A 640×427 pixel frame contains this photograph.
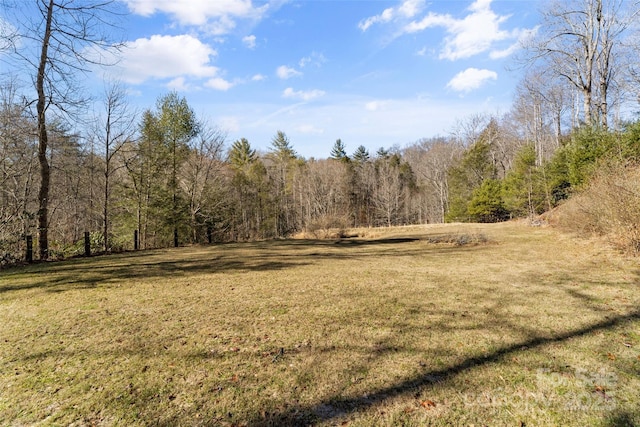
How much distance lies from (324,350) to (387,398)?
0.88 m

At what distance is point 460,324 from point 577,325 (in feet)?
4.37

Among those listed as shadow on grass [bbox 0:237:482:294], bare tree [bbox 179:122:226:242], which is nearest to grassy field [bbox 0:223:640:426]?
shadow on grass [bbox 0:237:482:294]

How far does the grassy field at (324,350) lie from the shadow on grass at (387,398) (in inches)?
0.5

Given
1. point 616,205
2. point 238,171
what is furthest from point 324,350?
point 238,171

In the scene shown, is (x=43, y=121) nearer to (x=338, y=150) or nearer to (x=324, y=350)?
(x=324, y=350)

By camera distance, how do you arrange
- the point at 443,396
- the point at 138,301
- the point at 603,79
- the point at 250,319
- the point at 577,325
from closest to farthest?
the point at 443,396 < the point at 577,325 < the point at 250,319 < the point at 138,301 < the point at 603,79

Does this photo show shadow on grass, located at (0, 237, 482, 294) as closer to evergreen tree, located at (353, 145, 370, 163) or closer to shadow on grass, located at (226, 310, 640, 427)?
shadow on grass, located at (226, 310, 640, 427)

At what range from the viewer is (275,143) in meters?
37.4

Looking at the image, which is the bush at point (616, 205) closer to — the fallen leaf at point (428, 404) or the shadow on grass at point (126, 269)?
the shadow on grass at point (126, 269)

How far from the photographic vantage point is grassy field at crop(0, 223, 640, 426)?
7.59 feet

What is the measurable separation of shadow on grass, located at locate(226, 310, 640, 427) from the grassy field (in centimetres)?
→ 1

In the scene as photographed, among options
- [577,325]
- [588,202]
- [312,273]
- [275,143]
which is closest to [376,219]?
[275,143]

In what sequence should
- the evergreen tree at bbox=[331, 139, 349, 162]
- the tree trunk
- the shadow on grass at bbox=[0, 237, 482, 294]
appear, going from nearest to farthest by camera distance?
1. the shadow on grass at bbox=[0, 237, 482, 294]
2. the tree trunk
3. the evergreen tree at bbox=[331, 139, 349, 162]

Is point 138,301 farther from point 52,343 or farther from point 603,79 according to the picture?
point 603,79
